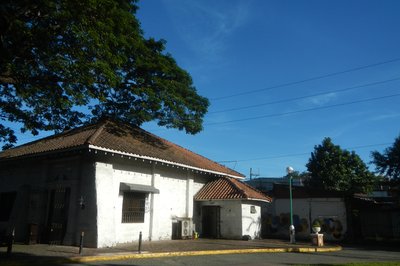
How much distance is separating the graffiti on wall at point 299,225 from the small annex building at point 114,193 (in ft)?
20.9

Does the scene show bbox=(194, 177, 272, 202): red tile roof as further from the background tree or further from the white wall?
the background tree

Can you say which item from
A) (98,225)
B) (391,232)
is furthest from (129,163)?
(391,232)

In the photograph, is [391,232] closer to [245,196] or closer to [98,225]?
[245,196]

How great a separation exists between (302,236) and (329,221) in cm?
233

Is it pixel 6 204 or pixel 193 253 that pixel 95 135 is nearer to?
pixel 193 253

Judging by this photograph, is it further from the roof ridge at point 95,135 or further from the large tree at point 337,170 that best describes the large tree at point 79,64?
the large tree at point 337,170

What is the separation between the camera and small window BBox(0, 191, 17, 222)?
1958cm

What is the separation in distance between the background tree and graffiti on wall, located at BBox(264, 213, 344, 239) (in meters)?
4.88

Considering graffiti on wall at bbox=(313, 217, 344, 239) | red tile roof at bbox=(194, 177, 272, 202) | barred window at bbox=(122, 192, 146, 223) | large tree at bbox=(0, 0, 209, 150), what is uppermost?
large tree at bbox=(0, 0, 209, 150)

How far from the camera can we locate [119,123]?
2117cm

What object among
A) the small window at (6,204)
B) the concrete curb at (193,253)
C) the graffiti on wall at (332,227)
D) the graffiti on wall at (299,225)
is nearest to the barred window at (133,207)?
the concrete curb at (193,253)

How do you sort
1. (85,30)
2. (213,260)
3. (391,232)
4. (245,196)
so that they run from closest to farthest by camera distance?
(213,260)
(85,30)
(245,196)
(391,232)

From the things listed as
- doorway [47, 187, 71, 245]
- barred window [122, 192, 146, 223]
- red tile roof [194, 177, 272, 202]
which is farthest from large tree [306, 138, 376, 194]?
doorway [47, 187, 71, 245]

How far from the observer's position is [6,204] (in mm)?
20062
